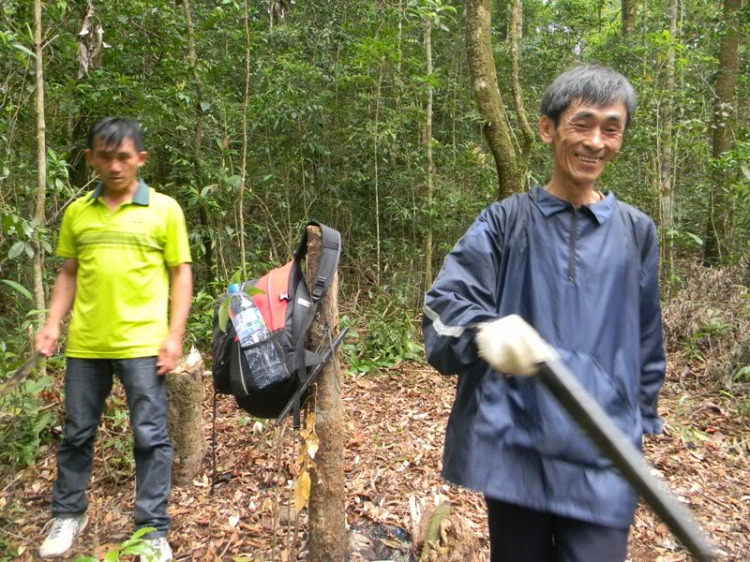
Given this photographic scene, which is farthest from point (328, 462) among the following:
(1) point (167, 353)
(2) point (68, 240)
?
(2) point (68, 240)

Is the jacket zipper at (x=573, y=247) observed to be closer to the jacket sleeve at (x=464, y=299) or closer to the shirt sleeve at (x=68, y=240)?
the jacket sleeve at (x=464, y=299)

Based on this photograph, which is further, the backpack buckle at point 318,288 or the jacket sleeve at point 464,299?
the backpack buckle at point 318,288

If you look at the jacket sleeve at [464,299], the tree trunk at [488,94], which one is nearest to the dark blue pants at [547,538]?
the jacket sleeve at [464,299]

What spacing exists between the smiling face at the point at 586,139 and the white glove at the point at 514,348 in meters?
0.58

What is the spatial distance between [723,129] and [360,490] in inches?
304

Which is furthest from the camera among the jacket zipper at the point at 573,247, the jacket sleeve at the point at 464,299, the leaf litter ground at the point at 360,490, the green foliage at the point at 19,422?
the green foliage at the point at 19,422

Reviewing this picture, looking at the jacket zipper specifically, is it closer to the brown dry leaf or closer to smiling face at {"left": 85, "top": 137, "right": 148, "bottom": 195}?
the brown dry leaf

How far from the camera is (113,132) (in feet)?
8.60

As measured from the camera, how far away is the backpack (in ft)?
8.00

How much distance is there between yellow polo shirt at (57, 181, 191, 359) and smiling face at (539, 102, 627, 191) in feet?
6.15

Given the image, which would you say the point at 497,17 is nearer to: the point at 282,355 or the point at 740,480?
the point at 740,480

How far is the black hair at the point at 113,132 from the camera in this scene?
8.55ft

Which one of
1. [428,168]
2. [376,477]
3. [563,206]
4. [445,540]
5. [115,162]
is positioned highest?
[428,168]

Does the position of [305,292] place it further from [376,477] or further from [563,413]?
[376,477]
